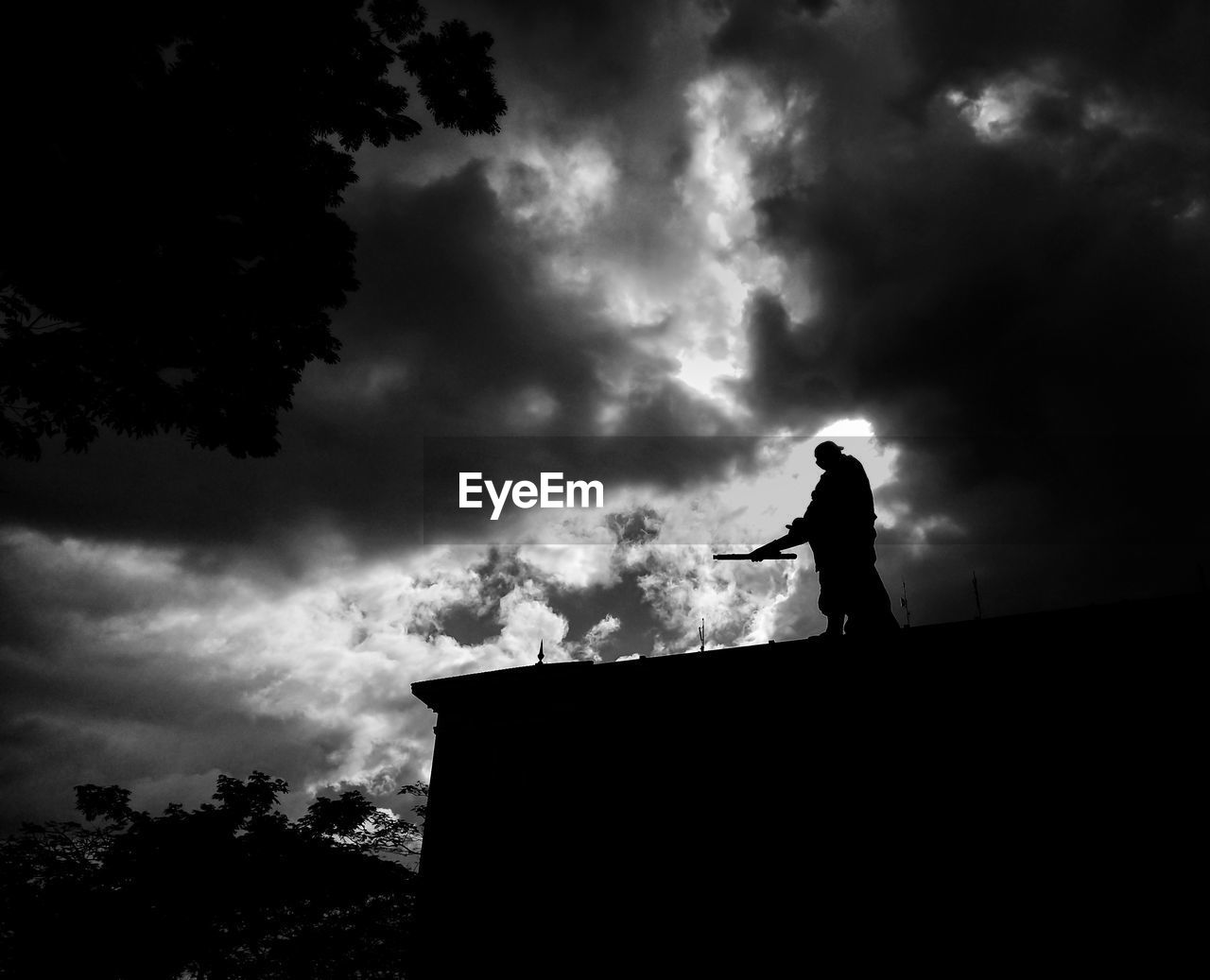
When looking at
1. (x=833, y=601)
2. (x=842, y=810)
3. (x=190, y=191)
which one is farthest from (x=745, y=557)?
(x=190, y=191)

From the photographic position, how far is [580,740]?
26.6 feet

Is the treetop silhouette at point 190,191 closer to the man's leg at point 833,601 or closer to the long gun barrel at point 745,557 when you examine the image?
the long gun barrel at point 745,557

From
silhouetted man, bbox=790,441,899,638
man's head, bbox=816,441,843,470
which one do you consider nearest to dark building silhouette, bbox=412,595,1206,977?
silhouetted man, bbox=790,441,899,638

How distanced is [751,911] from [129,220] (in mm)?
9375

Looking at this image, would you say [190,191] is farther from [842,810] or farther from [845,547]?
[842,810]

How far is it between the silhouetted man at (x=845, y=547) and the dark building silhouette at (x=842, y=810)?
49 cm

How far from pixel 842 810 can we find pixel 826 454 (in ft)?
11.8

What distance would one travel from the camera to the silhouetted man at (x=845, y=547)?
6.18 meters

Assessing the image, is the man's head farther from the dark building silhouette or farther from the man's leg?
the dark building silhouette

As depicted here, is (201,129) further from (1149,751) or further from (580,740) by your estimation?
(1149,751)

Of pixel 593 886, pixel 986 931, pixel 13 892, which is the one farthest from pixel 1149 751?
pixel 13 892

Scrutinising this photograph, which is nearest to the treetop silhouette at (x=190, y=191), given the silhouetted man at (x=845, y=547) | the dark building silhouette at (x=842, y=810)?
the dark building silhouette at (x=842, y=810)

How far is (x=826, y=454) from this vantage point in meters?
6.55

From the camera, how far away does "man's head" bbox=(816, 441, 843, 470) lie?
21.4 feet
